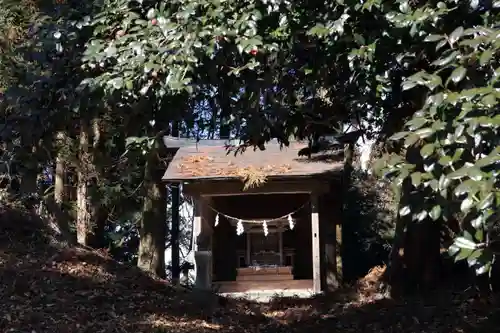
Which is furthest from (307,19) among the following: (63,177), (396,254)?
(63,177)

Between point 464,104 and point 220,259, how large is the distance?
1312 cm

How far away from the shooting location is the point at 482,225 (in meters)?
2.64

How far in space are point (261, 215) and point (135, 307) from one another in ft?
25.7

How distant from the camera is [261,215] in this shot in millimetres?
15617

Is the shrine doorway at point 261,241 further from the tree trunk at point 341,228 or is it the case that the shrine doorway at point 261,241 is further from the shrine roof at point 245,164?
the shrine roof at point 245,164

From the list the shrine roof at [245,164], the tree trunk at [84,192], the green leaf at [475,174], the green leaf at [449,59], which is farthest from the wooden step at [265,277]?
the green leaf at [475,174]

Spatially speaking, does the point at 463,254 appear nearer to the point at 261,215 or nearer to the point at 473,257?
the point at 473,257

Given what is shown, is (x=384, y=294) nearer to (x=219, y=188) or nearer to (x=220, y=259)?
(x=219, y=188)

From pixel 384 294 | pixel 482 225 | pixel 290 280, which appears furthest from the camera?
pixel 290 280

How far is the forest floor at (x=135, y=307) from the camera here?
7148mm

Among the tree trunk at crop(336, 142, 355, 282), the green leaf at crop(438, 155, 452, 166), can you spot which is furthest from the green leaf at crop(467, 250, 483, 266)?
the tree trunk at crop(336, 142, 355, 282)

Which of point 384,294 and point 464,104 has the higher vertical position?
point 464,104

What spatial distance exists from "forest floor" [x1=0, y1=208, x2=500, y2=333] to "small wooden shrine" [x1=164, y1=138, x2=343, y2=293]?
1691 mm

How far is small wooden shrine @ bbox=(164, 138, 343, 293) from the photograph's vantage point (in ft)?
41.6
